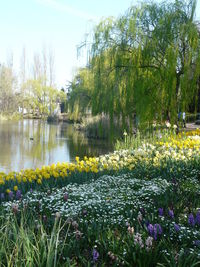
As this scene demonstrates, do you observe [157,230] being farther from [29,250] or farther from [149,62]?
[149,62]

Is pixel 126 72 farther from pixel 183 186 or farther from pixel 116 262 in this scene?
pixel 116 262

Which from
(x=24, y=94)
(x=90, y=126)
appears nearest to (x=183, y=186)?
(x=90, y=126)

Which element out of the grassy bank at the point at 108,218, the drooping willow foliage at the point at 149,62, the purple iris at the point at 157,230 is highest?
the drooping willow foliage at the point at 149,62

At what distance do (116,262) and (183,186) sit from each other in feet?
7.04

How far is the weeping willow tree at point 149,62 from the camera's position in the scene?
30.4 ft

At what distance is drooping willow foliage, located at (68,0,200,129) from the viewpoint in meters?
9.27

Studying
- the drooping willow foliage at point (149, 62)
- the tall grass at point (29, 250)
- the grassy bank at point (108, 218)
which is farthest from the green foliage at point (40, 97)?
the tall grass at point (29, 250)

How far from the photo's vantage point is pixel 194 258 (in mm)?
2232

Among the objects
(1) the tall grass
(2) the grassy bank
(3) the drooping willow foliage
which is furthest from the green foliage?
(1) the tall grass

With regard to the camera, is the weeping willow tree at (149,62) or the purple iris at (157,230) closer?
the purple iris at (157,230)

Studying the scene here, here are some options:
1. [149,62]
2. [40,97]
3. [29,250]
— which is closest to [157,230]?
[29,250]

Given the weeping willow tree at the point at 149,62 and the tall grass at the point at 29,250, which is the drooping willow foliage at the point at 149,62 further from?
the tall grass at the point at 29,250

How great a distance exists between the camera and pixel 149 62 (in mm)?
9562

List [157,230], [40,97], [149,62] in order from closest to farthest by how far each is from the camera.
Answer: [157,230] → [149,62] → [40,97]
